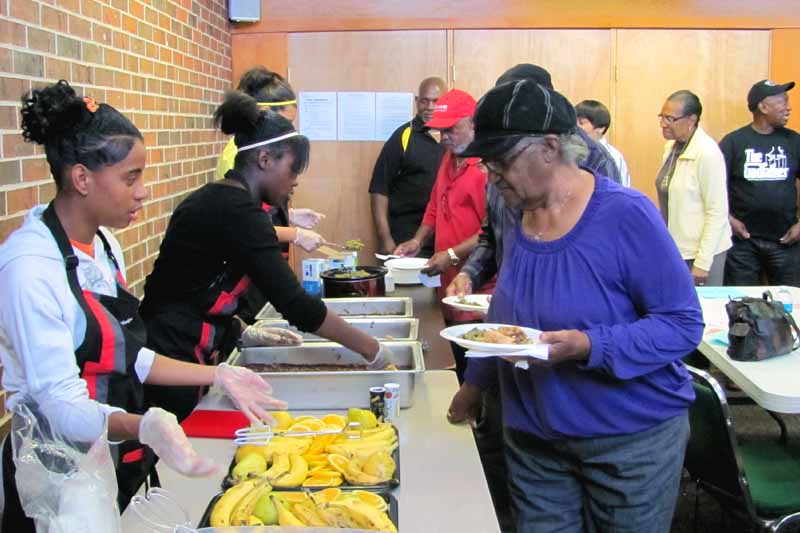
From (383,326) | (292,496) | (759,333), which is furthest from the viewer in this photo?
(383,326)

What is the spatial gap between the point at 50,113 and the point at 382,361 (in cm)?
108

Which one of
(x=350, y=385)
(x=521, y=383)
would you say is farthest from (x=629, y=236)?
(x=350, y=385)

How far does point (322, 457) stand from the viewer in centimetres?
174

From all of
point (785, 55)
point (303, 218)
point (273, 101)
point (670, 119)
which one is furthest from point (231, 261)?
point (785, 55)

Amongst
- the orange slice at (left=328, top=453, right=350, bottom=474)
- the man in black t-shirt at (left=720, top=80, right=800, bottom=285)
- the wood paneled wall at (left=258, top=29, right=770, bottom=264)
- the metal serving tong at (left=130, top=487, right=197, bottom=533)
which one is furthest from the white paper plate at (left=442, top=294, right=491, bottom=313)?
the man in black t-shirt at (left=720, top=80, right=800, bottom=285)

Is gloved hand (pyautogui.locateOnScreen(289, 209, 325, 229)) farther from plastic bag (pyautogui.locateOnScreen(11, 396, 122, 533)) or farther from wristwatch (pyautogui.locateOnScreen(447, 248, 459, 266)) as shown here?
plastic bag (pyautogui.locateOnScreen(11, 396, 122, 533))

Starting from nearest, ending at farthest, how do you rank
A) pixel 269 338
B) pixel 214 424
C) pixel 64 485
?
pixel 64 485 < pixel 214 424 < pixel 269 338

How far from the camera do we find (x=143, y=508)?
→ 138 cm

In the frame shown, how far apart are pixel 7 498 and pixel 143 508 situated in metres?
0.36

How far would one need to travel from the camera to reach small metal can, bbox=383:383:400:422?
2.00 meters

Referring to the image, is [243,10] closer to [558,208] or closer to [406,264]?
[406,264]

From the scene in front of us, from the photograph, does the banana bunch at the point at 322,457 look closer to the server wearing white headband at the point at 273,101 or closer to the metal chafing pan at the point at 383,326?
the metal chafing pan at the point at 383,326

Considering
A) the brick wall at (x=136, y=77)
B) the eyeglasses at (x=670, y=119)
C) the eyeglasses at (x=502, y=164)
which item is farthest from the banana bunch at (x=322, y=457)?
the eyeglasses at (x=670, y=119)

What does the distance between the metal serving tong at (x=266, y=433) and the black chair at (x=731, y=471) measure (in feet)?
3.38
